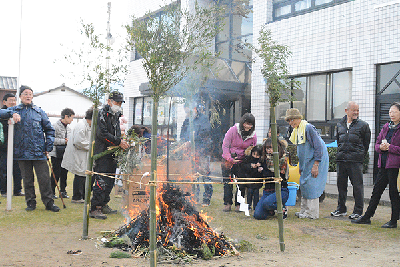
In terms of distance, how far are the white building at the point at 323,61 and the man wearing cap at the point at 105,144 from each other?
1.44 metres

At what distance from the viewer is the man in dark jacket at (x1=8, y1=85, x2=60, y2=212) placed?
6.59 meters

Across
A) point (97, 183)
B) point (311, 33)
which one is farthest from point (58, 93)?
point (97, 183)

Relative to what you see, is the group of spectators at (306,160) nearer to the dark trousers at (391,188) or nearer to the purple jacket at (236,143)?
the purple jacket at (236,143)

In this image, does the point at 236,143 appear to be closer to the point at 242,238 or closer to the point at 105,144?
the point at 242,238

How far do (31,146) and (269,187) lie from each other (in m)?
4.42

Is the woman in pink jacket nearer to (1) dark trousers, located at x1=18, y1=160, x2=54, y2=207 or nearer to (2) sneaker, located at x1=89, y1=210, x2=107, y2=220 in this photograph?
(2) sneaker, located at x1=89, y1=210, x2=107, y2=220

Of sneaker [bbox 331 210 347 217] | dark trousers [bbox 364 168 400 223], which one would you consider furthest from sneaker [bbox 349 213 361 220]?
dark trousers [bbox 364 168 400 223]

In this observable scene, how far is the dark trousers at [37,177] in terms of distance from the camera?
6703mm

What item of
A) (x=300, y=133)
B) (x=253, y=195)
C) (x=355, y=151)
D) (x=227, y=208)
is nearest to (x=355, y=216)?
(x=355, y=151)

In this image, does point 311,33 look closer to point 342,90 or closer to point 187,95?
point 342,90

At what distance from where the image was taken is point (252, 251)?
473 centimetres

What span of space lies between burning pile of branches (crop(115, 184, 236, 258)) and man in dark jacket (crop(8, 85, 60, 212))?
2410 mm

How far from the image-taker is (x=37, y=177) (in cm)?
679

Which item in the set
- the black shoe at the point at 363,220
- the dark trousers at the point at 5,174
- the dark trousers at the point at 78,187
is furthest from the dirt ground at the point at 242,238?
the dark trousers at the point at 5,174
